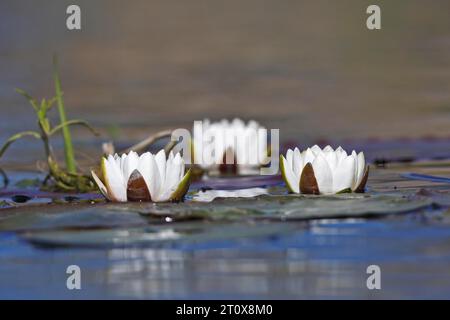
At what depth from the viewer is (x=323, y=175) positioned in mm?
3025

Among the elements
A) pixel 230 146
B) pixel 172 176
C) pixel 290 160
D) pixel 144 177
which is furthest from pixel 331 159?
pixel 230 146

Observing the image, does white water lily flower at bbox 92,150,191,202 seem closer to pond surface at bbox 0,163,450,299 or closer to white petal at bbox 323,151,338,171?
pond surface at bbox 0,163,450,299

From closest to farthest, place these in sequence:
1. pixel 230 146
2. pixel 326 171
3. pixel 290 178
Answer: pixel 326 171
pixel 290 178
pixel 230 146

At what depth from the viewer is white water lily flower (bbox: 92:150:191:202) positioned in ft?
9.50

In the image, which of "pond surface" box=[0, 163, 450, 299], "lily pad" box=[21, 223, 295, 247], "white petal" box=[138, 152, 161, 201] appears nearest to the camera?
"pond surface" box=[0, 163, 450, 299]

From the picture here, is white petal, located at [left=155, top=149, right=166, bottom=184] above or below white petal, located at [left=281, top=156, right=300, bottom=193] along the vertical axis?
above

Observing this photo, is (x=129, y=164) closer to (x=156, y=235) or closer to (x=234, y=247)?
(x=156, y=235)

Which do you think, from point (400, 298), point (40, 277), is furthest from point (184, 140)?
point (400, 298)

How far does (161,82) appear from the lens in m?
7.50

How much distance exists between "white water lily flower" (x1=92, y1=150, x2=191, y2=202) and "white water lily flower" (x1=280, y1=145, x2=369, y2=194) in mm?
456

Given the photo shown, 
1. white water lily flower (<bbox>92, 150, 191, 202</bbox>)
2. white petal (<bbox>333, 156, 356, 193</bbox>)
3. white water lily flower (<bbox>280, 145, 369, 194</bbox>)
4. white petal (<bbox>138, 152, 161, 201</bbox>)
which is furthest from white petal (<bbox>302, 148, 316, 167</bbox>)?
white petal (<bbox>138, 152, 161, 201</bbox>)

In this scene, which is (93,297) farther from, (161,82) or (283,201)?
(161,82)

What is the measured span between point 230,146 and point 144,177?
1540 millimetres

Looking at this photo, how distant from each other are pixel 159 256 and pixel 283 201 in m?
0.68
